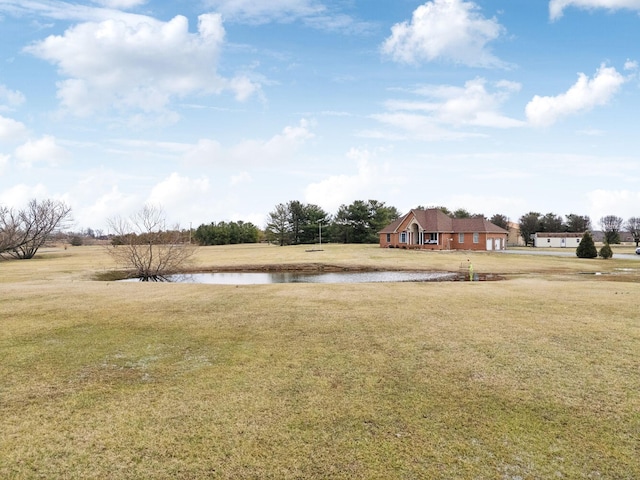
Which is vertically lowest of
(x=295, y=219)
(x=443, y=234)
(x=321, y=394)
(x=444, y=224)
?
(x=321, y=394)

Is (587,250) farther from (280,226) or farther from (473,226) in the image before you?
(280,226)

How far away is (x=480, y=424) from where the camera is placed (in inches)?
203

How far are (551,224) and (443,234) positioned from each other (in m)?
57.3

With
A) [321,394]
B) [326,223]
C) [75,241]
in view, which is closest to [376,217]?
[326,223]

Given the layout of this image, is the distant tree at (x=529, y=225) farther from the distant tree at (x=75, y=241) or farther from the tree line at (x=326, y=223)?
the distant tree at (x=75, y=241)

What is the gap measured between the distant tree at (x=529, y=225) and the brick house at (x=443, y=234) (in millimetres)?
46393

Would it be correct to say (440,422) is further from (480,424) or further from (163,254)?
(163,254)

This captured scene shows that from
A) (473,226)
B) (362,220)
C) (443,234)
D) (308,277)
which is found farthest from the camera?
(362,220)

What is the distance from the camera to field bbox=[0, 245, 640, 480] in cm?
441

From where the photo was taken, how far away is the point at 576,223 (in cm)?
10025

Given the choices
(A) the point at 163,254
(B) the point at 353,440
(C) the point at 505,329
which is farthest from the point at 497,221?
(B) the point at 353,440

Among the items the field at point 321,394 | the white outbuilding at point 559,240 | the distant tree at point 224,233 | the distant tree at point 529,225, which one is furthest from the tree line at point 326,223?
the field at point 321,394

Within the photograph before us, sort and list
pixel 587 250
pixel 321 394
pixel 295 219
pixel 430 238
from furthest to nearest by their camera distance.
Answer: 1. pixel 295 219
2. pixel 430 238
3. pixel 587 250
4. pixel 321 394

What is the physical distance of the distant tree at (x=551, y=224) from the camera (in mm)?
98156
